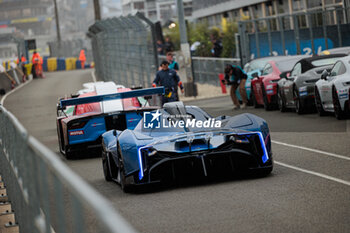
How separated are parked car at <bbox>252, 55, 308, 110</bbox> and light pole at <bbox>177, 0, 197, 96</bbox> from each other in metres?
7.60

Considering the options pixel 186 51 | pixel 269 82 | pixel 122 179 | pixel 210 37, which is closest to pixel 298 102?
A: pixel 269 82

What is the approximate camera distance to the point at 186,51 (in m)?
30.1

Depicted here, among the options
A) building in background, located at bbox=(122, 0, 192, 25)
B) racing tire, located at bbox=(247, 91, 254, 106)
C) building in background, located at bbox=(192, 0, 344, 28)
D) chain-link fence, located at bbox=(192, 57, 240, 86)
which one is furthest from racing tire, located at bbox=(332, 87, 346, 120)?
building in background, located at bbox=(122, 0, 192, 25)

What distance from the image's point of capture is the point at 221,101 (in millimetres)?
26859

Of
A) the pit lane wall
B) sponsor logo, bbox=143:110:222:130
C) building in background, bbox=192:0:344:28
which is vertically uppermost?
building in background, bbox=192:0:344:28

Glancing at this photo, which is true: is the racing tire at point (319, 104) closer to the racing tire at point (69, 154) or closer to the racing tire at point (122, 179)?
the racing tire at point (69, 154)

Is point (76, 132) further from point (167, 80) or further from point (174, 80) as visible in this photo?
point (174, 80)

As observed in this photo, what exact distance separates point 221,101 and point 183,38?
12.6 feet

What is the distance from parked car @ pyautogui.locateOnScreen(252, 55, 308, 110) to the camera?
68.3ft

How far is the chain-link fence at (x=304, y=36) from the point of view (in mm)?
30812

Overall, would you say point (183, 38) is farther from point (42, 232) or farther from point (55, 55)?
point (55, 55)

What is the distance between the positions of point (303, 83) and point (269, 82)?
2909mm

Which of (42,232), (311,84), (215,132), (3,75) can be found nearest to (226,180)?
(215,132)

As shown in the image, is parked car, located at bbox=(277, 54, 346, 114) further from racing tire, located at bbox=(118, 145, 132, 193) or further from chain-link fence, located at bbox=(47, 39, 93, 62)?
chain-link fence, located at bbox=(47, 39, 93, 62)
